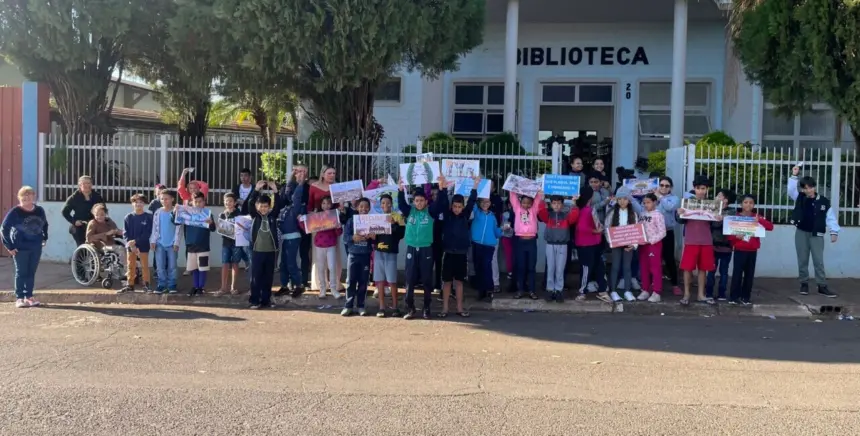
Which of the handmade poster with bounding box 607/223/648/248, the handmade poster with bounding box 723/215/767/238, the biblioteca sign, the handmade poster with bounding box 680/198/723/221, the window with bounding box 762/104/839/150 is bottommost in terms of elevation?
the handmade poster with bounding box 607/223/648/248

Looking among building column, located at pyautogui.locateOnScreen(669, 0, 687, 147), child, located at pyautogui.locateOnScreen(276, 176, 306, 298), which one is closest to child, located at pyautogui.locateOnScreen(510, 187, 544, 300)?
child, located at pyautogui.locateOnScreen(276, 176, 306, 298)

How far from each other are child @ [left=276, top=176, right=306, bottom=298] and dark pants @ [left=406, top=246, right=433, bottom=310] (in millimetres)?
1846

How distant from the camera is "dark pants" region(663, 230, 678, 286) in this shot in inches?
401

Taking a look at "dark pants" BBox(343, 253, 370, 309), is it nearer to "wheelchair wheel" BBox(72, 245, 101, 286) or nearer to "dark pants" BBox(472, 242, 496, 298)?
"dark pants" BBox(472, 242, 496, 298)

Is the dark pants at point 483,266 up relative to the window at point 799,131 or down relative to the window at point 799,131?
down

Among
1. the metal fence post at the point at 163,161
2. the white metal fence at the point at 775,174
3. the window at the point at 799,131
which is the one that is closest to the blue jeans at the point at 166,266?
the metal fence post at the point at 163,161

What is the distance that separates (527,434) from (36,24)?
10.2 m

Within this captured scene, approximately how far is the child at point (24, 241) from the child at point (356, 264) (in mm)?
4151

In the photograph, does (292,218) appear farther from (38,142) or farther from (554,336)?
(38,142)

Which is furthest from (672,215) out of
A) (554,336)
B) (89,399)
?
(89,399)

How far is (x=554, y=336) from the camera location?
25.2 feet

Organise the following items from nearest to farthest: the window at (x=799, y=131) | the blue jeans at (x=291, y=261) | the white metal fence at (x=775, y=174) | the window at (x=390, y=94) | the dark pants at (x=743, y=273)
Result: the dark pants at (x=743, y=273)
the blue jeans at (x=291, y=261)
the white metal fence at (x=775, y=174)
the window at (x=799, y=131)
the window at (x=390, y=94)

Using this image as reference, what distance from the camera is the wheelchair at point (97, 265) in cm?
1017

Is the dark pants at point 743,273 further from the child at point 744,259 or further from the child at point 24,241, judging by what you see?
the child at point 24,241
